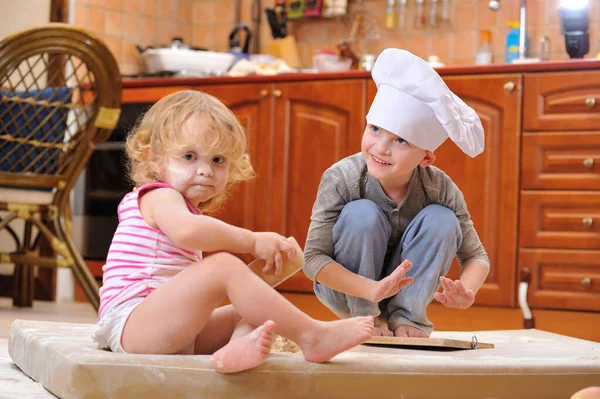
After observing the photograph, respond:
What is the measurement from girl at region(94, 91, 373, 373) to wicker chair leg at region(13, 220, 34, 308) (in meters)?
1.88

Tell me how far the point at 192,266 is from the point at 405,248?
23.5 inches

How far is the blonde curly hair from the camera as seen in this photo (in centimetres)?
152

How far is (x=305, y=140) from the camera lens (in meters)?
3.35

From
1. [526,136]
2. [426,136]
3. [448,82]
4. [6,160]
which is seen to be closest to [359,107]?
[448,82]

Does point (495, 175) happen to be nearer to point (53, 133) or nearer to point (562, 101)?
point (562, 101)

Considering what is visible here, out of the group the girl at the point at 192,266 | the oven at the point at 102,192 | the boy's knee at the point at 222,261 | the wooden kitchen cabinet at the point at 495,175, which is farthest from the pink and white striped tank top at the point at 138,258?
the oven at the point at 102,192

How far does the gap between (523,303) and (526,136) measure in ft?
1.80

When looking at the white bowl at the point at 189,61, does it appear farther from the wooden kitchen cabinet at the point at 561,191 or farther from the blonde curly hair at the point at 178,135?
the blonde curly hair at the point at 178,135

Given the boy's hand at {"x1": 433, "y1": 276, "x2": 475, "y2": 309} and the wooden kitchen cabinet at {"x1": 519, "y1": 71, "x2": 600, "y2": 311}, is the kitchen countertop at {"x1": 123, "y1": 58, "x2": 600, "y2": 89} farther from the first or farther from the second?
the boy's hand at {"x1": 433, "y1": 276, "x2": 475, "y2": 309}

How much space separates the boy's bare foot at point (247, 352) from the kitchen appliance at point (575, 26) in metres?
2.32

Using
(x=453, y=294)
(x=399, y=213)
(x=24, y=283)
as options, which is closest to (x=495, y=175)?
(x=399, y=213)

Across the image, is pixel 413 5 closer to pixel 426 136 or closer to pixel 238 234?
pixel 426 136

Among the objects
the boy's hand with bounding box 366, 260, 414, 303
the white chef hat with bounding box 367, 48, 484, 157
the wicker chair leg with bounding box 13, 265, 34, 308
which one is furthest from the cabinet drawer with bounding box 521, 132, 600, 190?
the wicker chair leg with bounding box 13, 265, 34, 308

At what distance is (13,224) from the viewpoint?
384cm
